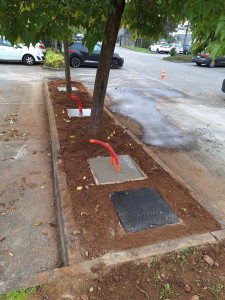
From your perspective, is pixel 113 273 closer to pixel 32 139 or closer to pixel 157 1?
pixel 32 139

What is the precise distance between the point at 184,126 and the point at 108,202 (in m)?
4.21

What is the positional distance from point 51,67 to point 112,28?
443 inches

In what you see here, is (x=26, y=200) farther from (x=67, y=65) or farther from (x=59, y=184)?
(x=67, y=65)

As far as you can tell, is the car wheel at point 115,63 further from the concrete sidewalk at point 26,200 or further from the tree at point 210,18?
the tree at point 210,18

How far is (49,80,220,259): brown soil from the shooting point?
2.57 m

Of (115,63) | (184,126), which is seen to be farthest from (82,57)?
(184,126)

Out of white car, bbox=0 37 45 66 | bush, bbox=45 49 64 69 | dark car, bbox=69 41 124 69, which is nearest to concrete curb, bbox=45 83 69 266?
bush, bbox=45 49 64 69

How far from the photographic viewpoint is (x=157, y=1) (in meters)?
3.79

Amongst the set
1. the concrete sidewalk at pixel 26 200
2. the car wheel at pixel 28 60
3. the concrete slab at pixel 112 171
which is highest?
the car wheel at pixel 28 60

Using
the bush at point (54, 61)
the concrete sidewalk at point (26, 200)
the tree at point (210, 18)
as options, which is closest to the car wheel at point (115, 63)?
the bush at point (54, 61)

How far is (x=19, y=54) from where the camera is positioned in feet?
48.3

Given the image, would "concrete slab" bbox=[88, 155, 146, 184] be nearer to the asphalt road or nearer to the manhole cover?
the manhole cover

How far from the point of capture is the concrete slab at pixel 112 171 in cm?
357

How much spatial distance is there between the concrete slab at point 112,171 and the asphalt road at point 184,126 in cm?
88
